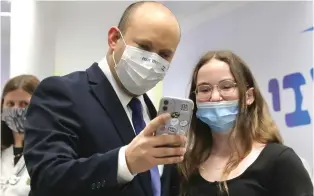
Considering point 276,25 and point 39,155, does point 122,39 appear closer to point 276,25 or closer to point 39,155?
point 39,155

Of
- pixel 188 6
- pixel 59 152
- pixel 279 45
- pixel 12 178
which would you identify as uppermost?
pixel 188 6

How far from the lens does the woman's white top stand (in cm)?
195

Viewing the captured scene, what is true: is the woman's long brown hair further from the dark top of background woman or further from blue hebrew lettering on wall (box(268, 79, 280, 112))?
blue hebrew lettering on wall (box(268, 79, 280, 112))

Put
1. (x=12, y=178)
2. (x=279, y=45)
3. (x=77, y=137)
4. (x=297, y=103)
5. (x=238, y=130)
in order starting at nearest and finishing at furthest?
1. (x=77, y=137)
2. (x=238, y=130)
3. (x=12, y=178)
4. (x=297, y=103)
5. (x=279, y=45)

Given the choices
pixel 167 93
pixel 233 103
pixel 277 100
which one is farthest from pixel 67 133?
pixel 167 93

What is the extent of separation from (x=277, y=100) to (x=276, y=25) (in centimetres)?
56

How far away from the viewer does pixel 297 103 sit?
287cm

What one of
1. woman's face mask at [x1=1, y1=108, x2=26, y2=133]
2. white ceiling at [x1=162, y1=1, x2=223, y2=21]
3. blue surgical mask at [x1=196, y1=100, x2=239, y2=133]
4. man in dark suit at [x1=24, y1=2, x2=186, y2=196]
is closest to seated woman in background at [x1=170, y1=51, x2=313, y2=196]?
blue surgical mask at [x1=196, y1=100, x2=239, y2=133]

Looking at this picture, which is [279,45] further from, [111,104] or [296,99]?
[111,104]

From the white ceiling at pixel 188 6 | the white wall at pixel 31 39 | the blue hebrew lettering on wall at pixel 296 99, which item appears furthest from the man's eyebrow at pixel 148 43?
the white ceiling at pixel 188 6

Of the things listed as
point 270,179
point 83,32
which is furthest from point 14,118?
point 83,32

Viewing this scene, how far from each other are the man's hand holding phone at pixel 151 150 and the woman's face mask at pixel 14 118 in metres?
1.43

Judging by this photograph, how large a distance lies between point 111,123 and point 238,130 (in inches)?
23.0

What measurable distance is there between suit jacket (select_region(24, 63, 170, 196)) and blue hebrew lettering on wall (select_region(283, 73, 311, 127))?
2030 mm
